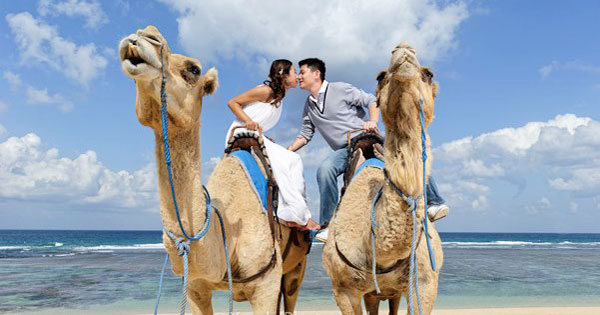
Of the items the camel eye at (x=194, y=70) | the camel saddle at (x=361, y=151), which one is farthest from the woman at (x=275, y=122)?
the camel eye at (x=194, y=70)

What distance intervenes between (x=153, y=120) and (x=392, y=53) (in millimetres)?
1502

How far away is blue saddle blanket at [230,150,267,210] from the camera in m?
4.79

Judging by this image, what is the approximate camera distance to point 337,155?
5422mm

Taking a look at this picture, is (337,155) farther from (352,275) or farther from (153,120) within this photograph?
(153,120)

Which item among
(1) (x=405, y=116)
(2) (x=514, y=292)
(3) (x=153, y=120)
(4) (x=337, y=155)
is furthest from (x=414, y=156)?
(2) (x=514, y=292)

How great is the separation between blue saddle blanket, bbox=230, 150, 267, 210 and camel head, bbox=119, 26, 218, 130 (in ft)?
4.93

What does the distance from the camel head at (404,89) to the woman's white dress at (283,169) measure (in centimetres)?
170

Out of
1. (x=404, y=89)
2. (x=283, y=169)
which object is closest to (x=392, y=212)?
(x=404, y=89)

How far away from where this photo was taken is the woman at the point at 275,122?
5008mm

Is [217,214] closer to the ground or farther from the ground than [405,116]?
closer to the ground

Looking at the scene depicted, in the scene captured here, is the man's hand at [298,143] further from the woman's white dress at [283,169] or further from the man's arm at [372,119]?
the man's arm at [372,119]

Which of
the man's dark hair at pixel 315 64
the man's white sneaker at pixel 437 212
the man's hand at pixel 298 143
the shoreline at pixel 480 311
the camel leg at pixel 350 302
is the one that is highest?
the man's dark hair at pixel 315 64

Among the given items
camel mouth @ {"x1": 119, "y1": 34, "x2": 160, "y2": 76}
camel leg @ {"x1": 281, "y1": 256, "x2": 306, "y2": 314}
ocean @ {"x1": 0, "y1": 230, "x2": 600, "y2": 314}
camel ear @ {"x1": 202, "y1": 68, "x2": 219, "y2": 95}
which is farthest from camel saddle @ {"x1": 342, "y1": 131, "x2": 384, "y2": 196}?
ocean @ {"x1": 0, "y1": 230, "x2": 600, "y2": 314}

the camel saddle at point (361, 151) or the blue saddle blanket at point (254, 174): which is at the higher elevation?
the camel saddle at point (361, 151)
